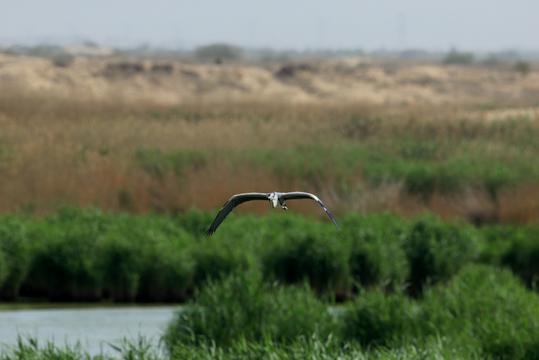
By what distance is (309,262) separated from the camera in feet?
53.0

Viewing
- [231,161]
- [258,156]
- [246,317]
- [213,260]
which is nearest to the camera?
[246,317]

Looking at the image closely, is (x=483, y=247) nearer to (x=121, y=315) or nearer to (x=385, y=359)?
(x=121, y=315)

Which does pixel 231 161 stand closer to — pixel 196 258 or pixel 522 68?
pixel 196 258

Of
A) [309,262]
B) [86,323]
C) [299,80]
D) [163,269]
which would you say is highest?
[299,80]

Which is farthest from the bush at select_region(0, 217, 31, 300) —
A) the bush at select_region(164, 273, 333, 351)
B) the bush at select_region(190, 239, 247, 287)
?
the bush at select_region(164, 273, 333, 351)

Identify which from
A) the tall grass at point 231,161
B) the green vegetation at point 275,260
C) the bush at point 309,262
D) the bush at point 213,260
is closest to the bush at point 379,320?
the green vegetation at point 275,260

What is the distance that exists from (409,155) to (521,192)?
17.4ft

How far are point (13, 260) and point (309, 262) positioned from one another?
3.73 m

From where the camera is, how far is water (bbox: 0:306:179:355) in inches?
550

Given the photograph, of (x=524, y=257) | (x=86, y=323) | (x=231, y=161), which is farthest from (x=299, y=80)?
(x=86, y=323)

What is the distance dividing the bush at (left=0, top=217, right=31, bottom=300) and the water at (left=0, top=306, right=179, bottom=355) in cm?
92

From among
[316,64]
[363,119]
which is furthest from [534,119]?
[316,64]

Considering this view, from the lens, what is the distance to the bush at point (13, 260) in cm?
1608

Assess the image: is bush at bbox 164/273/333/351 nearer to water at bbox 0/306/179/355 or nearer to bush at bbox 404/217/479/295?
water at bbox 0/306/179/355
